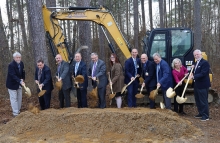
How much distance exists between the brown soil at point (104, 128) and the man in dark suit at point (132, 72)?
1.74 metres

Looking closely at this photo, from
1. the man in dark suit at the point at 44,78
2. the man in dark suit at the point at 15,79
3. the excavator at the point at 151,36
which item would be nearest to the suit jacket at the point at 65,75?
the man in dark suit at the point at 44,78

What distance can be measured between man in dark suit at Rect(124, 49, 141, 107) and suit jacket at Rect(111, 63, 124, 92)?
156 mm

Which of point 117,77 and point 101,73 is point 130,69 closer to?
point 117,77

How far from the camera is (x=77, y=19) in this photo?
908 cm

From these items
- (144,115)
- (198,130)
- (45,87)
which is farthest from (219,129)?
(45,87)

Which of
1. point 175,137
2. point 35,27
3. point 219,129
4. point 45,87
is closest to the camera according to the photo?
point 175,137

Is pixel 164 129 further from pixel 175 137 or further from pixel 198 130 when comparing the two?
pixel 198 130

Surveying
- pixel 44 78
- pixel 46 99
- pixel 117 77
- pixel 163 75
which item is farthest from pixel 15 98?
pixel 163 75

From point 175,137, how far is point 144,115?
0.78m

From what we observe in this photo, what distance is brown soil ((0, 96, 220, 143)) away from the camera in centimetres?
555

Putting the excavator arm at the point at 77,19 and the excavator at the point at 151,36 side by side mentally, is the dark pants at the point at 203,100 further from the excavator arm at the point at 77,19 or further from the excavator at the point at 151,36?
the excavator arm at the point at 77,19

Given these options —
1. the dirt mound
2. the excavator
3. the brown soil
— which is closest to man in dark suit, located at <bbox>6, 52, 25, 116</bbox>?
the excavator

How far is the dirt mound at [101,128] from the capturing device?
219 inches

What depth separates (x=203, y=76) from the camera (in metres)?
7.13
